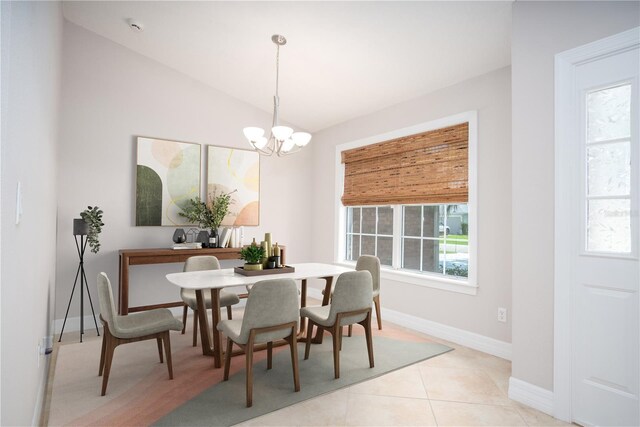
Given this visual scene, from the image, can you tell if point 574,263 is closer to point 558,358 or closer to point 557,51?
point 558,358

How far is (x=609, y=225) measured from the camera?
84.3 inches

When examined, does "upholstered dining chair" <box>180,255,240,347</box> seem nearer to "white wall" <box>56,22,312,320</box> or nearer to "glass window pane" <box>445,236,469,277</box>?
"white wall" <box>56,22,312,320</box>

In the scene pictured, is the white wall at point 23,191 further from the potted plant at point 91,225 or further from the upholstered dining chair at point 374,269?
the upholstered dining chair at point 374,269

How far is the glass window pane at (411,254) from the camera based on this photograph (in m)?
4.23

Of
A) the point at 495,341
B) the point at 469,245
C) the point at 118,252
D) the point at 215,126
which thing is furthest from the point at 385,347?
the point at 215,126

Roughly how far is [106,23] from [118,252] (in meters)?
2.48

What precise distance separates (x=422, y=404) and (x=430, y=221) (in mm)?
2120

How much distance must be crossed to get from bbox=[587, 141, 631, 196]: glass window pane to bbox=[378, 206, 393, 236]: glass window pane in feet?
8.13

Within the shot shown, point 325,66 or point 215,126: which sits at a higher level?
point 325,66

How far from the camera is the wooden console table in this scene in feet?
12.3

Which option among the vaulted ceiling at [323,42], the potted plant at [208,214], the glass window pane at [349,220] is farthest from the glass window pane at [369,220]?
the potted plant at [208,214]

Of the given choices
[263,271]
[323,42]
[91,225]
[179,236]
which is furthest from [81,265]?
[323,42]

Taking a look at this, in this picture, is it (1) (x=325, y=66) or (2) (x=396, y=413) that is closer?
(2) (x=396, y=413)

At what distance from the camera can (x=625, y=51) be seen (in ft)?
6.82
